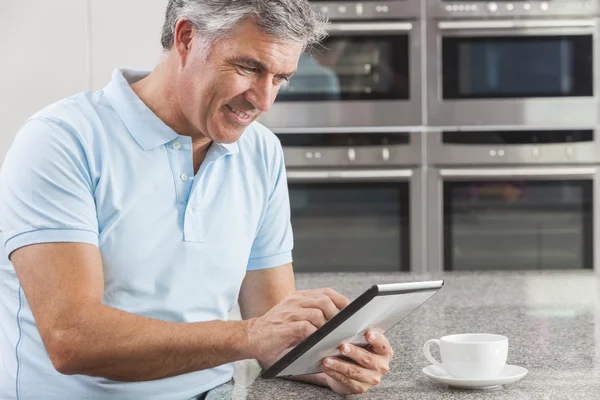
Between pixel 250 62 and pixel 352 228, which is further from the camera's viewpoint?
pixel 352 228

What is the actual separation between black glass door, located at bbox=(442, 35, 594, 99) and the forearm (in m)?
2.13

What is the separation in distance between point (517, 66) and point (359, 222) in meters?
0.76

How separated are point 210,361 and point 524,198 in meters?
2.20

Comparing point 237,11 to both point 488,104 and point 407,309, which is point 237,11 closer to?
point 407,309

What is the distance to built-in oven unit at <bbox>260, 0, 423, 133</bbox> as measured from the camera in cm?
300

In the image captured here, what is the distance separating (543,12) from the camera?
303cm

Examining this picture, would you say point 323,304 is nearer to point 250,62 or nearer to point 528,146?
point 250,62

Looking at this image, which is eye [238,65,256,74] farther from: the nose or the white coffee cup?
the white coffee cup

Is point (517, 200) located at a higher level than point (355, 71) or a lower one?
lower

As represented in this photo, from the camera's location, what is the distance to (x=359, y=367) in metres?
1.04

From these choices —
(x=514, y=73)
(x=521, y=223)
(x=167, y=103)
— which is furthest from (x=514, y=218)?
(x=167, y=103)

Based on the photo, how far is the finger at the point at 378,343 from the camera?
41.1 inches

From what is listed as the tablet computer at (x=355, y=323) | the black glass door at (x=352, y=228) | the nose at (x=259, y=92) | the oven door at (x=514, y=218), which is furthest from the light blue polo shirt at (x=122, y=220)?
the oven door at (x=514, y=218)

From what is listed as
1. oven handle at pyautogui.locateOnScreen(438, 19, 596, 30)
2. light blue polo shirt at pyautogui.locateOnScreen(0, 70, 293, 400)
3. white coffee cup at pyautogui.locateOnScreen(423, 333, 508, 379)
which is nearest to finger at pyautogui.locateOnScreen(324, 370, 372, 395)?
white coffee cup at pyautogui.locateOnScreen(423, 333, 508, 379)
